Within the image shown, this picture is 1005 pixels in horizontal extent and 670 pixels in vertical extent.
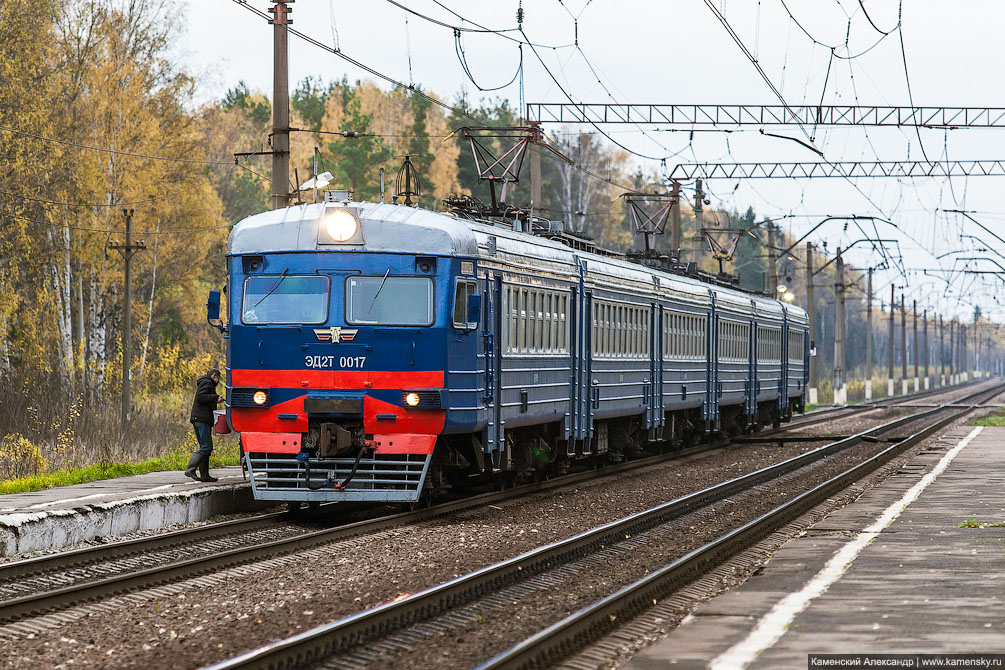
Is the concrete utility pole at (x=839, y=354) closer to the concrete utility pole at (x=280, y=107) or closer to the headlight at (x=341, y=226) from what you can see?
the concrete utility pole at (x=280, y=107)

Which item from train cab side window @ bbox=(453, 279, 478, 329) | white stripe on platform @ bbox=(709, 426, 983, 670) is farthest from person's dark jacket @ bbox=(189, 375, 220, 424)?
white stripe on platform @ bbox=(709, 426, 983, 670)

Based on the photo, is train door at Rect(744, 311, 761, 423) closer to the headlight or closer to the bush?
the bush

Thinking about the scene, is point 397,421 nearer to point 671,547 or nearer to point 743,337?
point 671,547

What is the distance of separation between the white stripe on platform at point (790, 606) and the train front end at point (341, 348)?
422 cm

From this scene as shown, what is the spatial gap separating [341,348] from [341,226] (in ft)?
4.02

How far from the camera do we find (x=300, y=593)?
9.77m

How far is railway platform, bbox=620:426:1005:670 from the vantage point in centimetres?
736

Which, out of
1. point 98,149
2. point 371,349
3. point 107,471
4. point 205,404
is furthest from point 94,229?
point 371,349

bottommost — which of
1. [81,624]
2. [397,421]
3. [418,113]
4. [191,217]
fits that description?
[81,624]

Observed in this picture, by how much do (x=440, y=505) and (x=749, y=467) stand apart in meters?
9.29

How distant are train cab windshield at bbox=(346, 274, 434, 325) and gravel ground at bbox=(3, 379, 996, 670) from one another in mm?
2036

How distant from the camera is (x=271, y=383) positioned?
14.1 m

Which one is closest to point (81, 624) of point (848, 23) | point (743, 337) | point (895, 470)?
point (895, 470)

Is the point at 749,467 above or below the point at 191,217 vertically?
below
